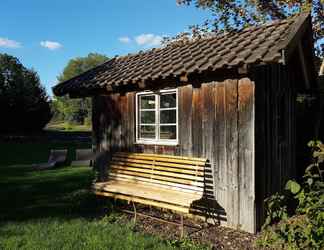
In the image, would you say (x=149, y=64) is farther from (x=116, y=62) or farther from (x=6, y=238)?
(x=6, y=238)

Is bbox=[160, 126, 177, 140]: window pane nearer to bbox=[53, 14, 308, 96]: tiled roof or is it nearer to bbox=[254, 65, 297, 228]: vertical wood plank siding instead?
bbox=[53, 14, 308, 96]: tiled roof

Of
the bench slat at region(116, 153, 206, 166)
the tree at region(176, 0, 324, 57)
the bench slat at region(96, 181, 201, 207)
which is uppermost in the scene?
the tree at region(176, 0, 324, 57)

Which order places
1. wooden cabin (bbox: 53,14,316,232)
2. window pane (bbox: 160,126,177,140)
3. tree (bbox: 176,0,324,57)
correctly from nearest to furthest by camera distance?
wooden cabin (bbox: 53,14,316,232) < window pane (bbox: 160,126,177,140) < tree (bbox: 176,0,324,57)

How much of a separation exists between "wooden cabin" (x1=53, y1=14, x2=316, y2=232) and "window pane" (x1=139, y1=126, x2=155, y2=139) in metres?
0.02

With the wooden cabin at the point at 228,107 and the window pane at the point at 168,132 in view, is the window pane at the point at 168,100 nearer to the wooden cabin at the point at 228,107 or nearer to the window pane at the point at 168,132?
the wooden cabin at the point at 228,107

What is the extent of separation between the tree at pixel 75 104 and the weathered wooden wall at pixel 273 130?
63.7 m

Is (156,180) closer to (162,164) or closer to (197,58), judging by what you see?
(162,164)

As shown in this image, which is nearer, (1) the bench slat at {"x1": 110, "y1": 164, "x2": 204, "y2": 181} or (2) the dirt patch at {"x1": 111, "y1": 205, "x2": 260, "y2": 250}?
(2) the dirt patch at {"x1": 111, "y1": 205, "x2": 260, "y2": 250}

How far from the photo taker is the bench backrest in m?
7.36

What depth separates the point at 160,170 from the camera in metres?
8.10

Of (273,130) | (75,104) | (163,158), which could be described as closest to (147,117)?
(163,158)

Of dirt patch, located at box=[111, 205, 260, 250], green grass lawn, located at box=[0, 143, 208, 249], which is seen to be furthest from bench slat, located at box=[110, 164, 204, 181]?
green grass lawn, located at box=[0, 143, 208, 249]

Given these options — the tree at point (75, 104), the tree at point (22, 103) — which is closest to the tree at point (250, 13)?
the tree at point (22, 103)

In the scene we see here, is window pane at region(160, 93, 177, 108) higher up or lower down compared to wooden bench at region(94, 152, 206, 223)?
higher up
